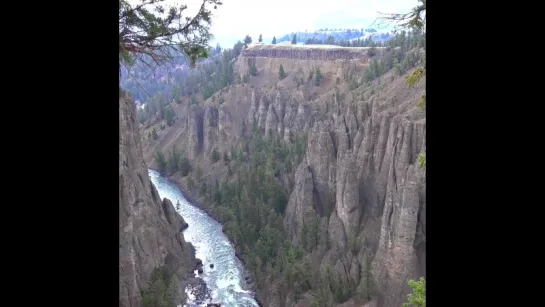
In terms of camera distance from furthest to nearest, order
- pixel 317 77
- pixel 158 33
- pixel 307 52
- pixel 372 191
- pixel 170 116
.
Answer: pixel 170 116
pixel 307 52
pixel 317 77
pixel 372 191
pixel 158 33

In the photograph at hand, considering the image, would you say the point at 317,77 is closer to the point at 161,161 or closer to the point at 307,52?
the point at 307,52

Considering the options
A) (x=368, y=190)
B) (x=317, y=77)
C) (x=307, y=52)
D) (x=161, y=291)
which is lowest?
(x=161, y=291)

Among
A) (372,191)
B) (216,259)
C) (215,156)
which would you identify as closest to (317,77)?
(215,156)

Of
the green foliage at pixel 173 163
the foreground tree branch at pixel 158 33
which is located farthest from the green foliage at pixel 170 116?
the foreground tree branch at pixel 158 33

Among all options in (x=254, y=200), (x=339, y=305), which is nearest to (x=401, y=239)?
(x=339, y=305)

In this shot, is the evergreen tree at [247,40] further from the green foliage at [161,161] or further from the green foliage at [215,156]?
the green foliage at [215,156]
